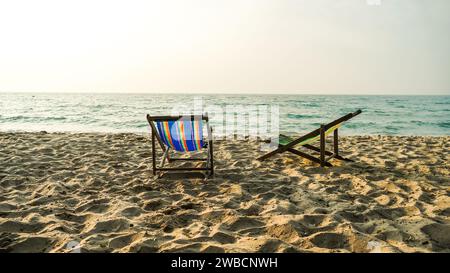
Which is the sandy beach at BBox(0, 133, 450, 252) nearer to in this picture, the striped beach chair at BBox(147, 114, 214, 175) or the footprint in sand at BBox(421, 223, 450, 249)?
the footprint in sand at BBox(421, 223, 450, 249)

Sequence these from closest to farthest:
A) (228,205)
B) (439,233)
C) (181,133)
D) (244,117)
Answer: (439,233)
(228,205)
(181,133)
(244,117)

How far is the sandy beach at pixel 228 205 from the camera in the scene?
253 centimetres

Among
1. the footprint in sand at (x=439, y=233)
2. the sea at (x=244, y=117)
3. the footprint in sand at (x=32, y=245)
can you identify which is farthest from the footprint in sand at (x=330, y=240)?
the sea at (x=244, y=117)

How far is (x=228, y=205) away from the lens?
339 cm

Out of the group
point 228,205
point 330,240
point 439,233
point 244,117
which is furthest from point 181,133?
point 244,117

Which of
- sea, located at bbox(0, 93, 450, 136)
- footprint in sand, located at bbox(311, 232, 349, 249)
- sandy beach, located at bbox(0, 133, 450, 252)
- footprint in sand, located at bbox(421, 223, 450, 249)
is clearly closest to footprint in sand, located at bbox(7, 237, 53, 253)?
sandy beach, located at bbox(0, 133, 450, 252)

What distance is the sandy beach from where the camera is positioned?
2.53 m

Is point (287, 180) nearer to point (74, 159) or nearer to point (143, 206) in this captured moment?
point (143, 206)

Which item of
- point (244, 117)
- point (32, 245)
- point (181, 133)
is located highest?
point (181, 133)

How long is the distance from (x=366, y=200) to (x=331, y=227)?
99cm

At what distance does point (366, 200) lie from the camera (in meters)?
3.51

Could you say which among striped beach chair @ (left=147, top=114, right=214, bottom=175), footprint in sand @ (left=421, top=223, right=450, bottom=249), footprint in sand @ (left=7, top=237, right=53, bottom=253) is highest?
striped beach chair @ (left=147, top=114, right=214, bottom=175)

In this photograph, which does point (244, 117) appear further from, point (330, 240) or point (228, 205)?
point (330, 240)

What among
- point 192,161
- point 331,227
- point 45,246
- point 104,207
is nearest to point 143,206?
point 104,207
